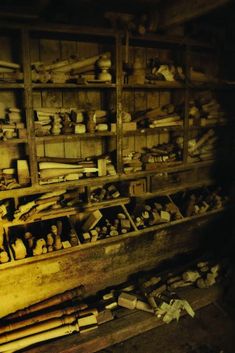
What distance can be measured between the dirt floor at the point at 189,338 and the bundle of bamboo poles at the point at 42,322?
1.55ft

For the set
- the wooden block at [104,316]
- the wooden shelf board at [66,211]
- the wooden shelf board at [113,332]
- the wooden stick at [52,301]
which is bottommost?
the wooden shelf board at [113,332]

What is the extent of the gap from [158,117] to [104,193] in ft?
3.77

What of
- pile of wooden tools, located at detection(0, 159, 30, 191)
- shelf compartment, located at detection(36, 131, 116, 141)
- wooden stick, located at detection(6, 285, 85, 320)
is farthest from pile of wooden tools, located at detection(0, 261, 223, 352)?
shelf compartment, located at detection(36, 131, 116, 141)

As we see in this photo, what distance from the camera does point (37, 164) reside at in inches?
139

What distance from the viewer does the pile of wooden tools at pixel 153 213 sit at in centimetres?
409

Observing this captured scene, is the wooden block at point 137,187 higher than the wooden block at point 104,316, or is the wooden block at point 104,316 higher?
the wooden block at point 137,187

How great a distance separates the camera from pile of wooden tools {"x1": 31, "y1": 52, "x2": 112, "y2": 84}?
3.31 metres

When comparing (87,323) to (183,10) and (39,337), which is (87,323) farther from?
(183,10)

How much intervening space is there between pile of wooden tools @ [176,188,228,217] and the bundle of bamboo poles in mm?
1746

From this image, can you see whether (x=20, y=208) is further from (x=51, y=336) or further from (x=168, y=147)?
(x=168, y=147)

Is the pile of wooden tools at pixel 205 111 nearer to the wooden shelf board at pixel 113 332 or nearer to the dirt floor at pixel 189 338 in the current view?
the wooden shelf board at pixel 113 332

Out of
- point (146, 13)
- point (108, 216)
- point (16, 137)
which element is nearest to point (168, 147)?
point (108, 216)

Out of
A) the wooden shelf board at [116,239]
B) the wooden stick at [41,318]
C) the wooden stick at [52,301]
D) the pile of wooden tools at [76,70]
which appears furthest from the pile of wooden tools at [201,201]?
the pile of wooden tools at [76,70]

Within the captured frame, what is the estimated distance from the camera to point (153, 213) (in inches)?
164
